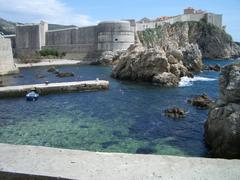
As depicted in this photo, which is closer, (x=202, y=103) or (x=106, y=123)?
(x=106, y=123)

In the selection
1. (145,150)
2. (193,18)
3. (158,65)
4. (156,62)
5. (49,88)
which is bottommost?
(145,150)

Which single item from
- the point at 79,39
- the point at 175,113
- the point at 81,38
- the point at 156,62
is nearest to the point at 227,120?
the point at 175,113

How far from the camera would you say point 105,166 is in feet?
12.1

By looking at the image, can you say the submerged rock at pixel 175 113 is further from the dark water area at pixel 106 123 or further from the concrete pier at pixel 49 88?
the concrete pier at pixel 49 88

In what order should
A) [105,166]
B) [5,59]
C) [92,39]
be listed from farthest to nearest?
[92,39]
[5,59]
[105,166]

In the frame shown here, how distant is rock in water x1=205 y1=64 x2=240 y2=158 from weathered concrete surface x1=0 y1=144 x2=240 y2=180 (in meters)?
7.59

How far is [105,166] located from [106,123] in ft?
43.6

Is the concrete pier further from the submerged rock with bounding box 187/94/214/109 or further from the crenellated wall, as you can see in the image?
the crenellated wall

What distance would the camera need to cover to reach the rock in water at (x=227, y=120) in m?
11.1

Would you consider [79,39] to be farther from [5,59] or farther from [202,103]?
[202,103]

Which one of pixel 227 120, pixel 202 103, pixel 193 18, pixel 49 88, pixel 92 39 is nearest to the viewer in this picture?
pixel 227 120

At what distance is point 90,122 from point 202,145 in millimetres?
6467

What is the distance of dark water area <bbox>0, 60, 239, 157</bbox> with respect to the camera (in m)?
13.1

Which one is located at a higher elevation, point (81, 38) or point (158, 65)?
point (81, 38)
